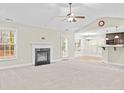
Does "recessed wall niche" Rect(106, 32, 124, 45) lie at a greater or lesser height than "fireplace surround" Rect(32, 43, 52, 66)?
greater

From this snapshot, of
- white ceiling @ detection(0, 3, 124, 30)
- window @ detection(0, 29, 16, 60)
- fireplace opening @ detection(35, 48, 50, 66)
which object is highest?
white ceiling @ detection(0, 3, 124, 30)

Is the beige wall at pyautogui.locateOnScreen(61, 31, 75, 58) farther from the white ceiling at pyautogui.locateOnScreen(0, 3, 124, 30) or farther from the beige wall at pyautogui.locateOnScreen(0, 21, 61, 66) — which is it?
the white ceiling at pyautogui.locateOnScreen(0, 3, 124, 30)

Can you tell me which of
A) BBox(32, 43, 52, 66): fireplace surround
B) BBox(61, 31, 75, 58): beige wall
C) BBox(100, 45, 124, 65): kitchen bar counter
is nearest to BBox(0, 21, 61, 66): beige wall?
BBox(32, 43, 52, 66): fireplace surround

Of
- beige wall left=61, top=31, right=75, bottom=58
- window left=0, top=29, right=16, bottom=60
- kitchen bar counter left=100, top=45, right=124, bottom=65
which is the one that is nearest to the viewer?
window left=0, top=29, right=16, bottom=60

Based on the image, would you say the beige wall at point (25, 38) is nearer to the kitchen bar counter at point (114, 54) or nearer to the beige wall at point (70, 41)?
the beige wall at point (70, 41)

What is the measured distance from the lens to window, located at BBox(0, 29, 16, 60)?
19.6 feet

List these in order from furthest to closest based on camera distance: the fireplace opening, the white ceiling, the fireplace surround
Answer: the fireplace opening, the fireplace surround, the white ceiling

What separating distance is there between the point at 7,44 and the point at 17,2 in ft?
8.01

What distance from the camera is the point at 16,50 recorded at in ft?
20.6

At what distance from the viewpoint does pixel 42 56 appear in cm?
750

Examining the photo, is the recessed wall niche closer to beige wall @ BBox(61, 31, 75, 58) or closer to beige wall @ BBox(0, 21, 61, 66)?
beige wall @ BBox(61, 31, 75, 58)

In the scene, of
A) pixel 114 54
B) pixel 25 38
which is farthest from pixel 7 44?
pixel 114 54

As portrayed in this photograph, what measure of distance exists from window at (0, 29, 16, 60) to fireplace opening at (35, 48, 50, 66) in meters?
1.32

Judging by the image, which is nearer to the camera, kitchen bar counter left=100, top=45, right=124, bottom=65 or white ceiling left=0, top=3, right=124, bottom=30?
white ceiling left=0, top=3, right=124, bottom=30
